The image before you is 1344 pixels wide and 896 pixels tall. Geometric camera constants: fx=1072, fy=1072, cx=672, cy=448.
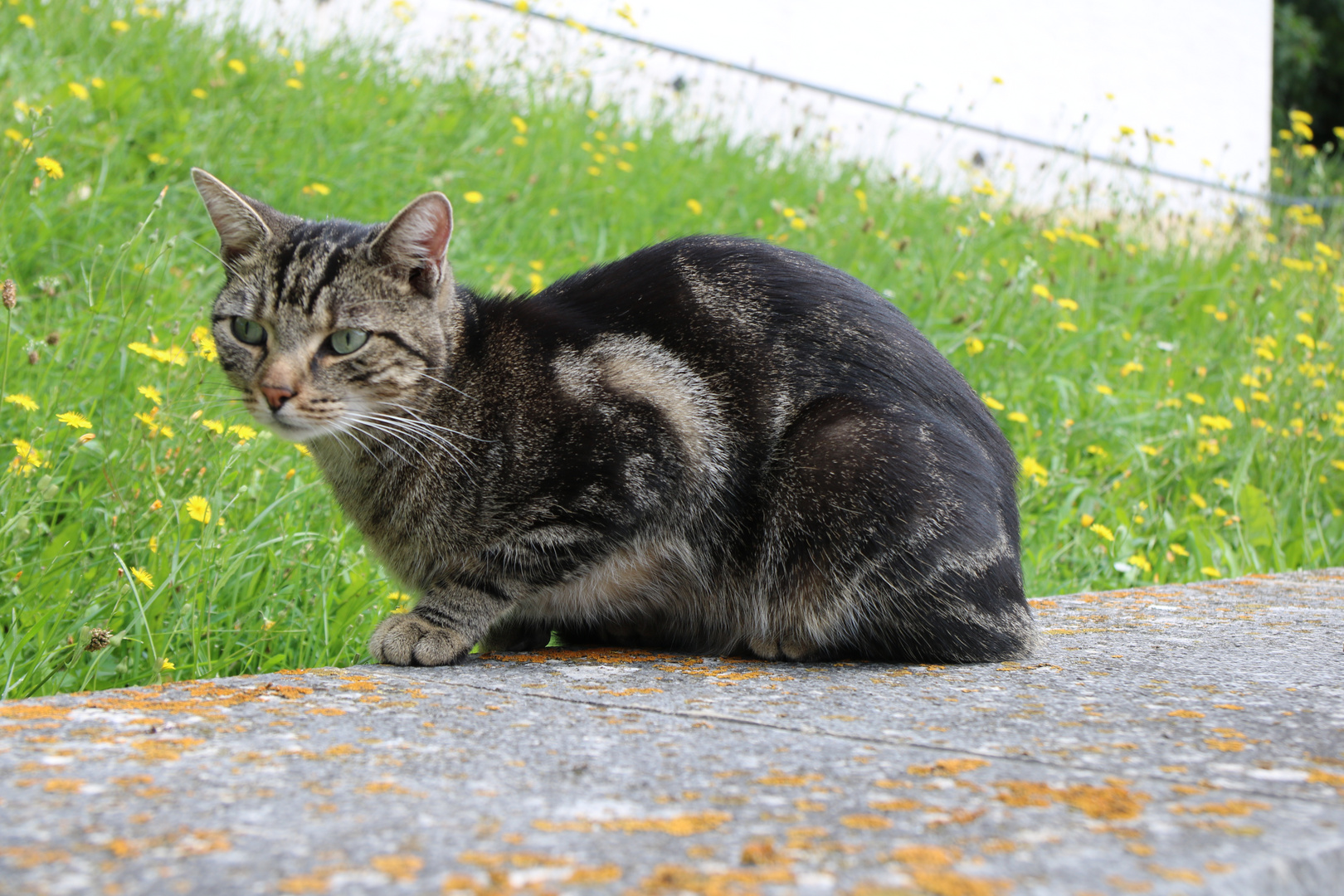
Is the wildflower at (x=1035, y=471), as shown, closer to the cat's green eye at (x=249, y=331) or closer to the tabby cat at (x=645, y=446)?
the tabby cat at (x=645, y=446)

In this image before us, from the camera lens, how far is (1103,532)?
350cm

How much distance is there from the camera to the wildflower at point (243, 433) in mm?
2398

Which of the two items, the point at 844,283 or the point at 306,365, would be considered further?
the point at 844,283

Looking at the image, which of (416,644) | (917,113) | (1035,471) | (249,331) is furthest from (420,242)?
(917,113)

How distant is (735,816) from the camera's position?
1.09 meters

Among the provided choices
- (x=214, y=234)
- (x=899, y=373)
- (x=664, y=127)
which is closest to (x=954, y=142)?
(x=664, y=127)

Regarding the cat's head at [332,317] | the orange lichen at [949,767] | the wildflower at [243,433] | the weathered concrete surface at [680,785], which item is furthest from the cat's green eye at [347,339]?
the orange lichen at [949,767]

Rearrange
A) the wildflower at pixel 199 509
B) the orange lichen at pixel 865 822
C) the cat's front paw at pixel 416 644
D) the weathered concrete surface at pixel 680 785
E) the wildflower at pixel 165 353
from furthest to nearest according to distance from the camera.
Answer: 1. the wildflower at pixel 165 353
2. the wildflower at pixel 199 509
3. the cat's front paw at pixel 416 644
4. the orange lichen at pixel 865 822
5. the weathered concrete surface at pixel 680 785

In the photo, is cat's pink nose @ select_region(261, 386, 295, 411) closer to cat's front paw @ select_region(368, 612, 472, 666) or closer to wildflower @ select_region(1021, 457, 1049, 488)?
cat's front paw @ select_region(368, 612, 472, 666)

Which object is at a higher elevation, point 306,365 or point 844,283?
point 844,283

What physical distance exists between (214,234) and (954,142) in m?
7.19

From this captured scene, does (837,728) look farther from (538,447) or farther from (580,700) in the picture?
(538,447)

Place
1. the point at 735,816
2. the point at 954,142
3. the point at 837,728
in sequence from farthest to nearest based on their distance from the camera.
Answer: the point at 954,142
the point at 837,728
the point at 735,816

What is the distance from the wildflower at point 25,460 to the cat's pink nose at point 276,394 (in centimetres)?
44
